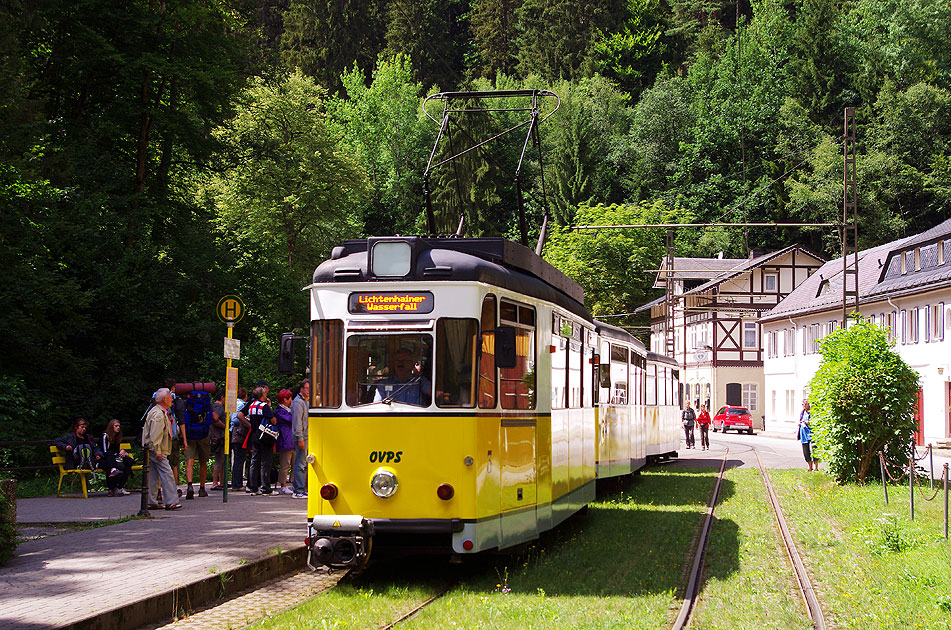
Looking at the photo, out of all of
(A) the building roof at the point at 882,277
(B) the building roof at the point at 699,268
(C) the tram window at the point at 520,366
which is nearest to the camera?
(C) the tram window at the point at 520,366

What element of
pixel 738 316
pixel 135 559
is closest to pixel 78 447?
pixel 135 559

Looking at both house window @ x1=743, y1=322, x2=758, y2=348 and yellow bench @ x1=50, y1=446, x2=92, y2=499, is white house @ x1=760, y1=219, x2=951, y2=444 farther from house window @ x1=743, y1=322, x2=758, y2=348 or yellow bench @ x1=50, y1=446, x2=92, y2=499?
yellow bench @ x1=50, y1=446, x2=92, y2=499

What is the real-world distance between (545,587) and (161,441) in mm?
6706

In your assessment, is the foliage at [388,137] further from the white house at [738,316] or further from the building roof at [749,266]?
the building roof at [749,266]

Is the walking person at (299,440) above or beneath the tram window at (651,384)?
beneath

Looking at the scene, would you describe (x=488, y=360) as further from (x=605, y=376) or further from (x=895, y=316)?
(x=895, y=316)

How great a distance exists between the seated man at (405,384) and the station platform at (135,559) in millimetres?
2063

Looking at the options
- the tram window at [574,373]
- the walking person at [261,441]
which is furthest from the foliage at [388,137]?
the tram window at [574,373]

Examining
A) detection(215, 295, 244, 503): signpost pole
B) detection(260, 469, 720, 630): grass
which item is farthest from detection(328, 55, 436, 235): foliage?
detection(260, 469, 720, 630): grass

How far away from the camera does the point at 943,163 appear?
67688mm

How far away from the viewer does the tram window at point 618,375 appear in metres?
19.0

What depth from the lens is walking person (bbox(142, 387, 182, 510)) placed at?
583 inches

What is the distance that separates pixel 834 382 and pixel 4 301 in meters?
15.8

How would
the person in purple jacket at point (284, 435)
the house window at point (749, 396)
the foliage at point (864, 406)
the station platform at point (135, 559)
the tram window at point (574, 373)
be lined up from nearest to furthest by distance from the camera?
1. the station platform at point (135, 559)
2. the tram window at point (574, 373)
3. the person in purple jacket at point (284, 435)
4. the foliage at point (864, 406)
5. the house window at point (749, 396)
